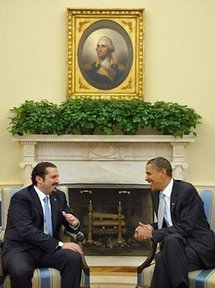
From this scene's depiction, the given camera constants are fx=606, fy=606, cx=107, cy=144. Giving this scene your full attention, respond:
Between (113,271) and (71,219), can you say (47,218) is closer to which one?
(71,219)

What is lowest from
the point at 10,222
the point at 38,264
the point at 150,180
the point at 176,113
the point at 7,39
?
the point at 38,264

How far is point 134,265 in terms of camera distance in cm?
652

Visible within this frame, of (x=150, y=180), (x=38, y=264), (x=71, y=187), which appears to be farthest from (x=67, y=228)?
(x=71, y=187)

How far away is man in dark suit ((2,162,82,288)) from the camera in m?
4.15

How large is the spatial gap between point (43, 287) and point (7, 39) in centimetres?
339

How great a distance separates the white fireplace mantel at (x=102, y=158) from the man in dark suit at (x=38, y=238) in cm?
198

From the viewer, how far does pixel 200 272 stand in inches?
164

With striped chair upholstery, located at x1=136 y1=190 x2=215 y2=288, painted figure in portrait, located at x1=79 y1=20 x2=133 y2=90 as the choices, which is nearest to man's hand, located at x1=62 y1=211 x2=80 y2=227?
striped chair upholstery, located at x1=136 y1=190 x2=215 y2=288

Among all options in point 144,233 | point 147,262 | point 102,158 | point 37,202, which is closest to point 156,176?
point 144,233

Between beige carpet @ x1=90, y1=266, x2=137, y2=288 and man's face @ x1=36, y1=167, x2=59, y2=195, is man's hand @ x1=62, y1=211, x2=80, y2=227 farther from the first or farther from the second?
beige carpet @ x1=90, y1=266, x2=137, y2=288

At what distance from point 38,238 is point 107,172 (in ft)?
7.91

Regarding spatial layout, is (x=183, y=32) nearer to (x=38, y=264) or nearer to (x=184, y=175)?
(x=184, y=175)

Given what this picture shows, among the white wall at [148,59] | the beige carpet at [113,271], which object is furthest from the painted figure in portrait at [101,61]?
the beige carpet at [113,271]

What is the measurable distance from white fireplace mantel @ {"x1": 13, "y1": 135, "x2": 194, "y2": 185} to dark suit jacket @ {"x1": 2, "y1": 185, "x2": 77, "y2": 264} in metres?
2.04
